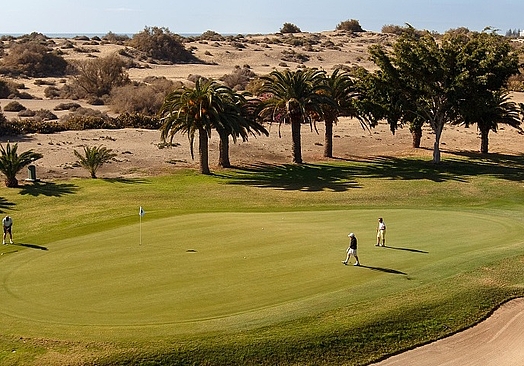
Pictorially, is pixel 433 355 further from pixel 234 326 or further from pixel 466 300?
pixel 234 326

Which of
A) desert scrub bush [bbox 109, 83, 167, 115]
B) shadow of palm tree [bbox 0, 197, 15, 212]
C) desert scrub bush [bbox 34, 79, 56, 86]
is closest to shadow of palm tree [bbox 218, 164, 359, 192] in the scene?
shadow of palm tree [bbox 0, 197, 15, 212]

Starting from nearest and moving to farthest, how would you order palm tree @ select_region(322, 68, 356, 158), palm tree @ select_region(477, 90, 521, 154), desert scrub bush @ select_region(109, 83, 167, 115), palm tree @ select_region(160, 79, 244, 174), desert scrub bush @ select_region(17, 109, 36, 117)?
palm tree @ select_region(160, 79, 244, 174) → palm tree @ select_region(477, 90, 521, 154) → palm tree @ select_region(322, 68, 356, 158) → desert scrub bush @ select_region(17, 109, 36, 117) → desert scrub bush @ select_region(109, 83, 167, 115)

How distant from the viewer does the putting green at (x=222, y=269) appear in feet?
61.2

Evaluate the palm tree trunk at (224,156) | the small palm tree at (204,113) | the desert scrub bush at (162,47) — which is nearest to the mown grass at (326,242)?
the palm tree trunk at (224,156)

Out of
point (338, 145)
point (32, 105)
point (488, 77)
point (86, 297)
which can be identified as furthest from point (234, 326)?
point (32, 105)

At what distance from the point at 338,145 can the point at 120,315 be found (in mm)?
42342

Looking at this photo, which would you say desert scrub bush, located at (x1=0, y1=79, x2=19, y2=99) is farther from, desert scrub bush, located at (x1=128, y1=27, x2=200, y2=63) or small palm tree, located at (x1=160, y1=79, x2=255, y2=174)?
small palm tree, located at (x1=160, y1=79, x2=255, y2=174)

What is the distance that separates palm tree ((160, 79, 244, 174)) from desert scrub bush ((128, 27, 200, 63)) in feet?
226

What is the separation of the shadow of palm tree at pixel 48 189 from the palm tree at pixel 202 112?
24.3 feet

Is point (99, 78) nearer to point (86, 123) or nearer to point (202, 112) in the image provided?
point (86, 123)

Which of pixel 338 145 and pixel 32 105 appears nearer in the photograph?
pixel 338 145

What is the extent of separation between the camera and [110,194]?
38.0 m

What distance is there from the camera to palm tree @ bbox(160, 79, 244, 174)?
4356 centimetres

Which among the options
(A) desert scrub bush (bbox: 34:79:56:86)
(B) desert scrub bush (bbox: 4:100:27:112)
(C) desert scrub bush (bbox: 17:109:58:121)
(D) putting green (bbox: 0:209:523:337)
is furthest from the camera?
(A) desert scrub bush (bbox: 34:79:56:86)
